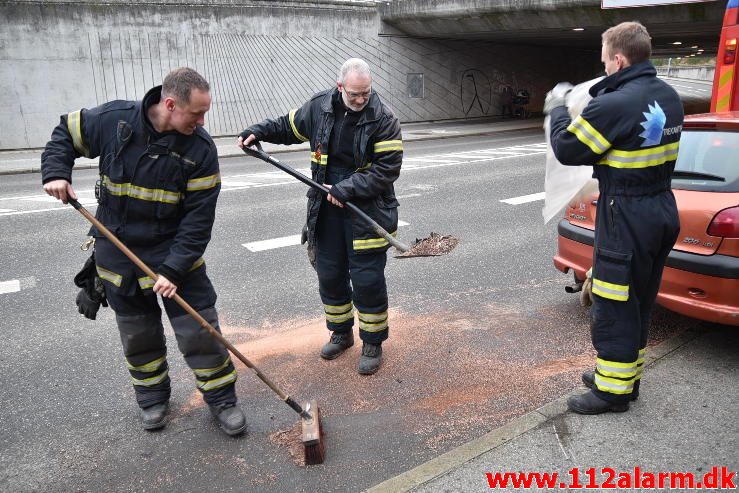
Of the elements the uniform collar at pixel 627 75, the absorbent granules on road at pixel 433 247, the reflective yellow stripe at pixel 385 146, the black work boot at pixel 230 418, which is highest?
the uniform collar at pixel 627 75

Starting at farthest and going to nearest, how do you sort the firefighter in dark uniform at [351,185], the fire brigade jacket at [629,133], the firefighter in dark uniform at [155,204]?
the firefighter in dark uniform at [351,185] < the firefighter in dark uniform at [155,204] < the fire brigade jacket at [629,133]

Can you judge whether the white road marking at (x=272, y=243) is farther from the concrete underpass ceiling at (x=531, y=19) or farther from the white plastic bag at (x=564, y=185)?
the concrete underpass ceiling at (x=531, y=19)

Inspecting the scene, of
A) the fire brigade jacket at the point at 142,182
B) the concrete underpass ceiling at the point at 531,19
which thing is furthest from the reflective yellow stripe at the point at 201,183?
the concrete underpass ceiling at the point at 531,19

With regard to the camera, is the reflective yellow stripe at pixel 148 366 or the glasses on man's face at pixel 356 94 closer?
the reflective yellow stripe at pixel 148 366

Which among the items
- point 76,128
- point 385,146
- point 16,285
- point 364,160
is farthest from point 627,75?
point 16,285

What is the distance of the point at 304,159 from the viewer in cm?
1354

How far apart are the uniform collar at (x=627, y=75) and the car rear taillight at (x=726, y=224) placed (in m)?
1.12

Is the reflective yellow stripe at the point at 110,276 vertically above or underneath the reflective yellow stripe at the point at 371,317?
above

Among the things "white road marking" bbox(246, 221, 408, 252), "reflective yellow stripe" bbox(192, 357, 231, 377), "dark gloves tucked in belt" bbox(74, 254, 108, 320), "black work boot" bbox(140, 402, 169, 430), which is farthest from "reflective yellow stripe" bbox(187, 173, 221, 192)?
"white road marking" bbox(246, 221, 408, 252)

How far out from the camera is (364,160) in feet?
11.8

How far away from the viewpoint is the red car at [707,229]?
3.47 m

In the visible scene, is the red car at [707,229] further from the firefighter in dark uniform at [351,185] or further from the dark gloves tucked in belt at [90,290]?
the dark gloves tucked in belt at [90,290]

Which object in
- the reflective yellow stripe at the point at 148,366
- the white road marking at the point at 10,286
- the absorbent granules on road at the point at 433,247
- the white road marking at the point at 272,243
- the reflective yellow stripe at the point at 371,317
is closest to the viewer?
the reflective yellow stripe at the point at 148,366

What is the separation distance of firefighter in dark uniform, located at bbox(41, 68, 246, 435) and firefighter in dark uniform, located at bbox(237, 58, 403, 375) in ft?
2.63
